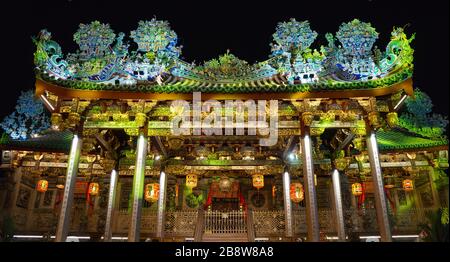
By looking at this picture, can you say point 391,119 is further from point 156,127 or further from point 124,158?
point 124,158

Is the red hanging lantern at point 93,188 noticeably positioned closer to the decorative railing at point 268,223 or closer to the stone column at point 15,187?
the stone column at point 15,187

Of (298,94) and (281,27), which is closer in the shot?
(298,94)

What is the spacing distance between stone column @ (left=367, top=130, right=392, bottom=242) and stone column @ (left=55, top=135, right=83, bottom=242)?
30.4ft

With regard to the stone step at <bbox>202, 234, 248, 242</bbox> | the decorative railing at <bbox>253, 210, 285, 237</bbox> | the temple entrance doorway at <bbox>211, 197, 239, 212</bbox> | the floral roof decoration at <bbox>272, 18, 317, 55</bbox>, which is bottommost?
the stone step at <bbox>202, 234, 248, 242</bbox>

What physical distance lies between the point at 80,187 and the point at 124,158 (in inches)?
233

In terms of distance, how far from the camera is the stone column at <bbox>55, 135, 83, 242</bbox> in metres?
10.2

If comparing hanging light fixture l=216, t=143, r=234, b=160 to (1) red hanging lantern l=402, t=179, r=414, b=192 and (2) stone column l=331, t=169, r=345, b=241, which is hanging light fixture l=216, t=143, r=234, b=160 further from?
(1) red hanging lantern l=402, t=179, r=414, b=192

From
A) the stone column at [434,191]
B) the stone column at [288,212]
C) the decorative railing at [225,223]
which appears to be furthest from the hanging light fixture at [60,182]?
the stone column at [434,191]

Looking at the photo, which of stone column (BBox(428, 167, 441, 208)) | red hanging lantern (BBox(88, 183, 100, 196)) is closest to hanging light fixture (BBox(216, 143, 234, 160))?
red hanging lantern (BBox(88, 183, 100, 196))

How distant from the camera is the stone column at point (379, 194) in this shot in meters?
10.2

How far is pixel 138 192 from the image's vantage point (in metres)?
10.9

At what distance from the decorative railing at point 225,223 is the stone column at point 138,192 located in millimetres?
4027
